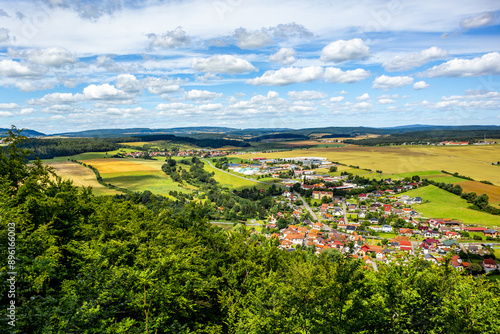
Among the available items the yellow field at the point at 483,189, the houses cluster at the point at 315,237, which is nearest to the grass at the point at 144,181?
the houses cluster at the point at 315,237

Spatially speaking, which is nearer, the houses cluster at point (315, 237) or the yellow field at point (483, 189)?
the houses cluster at point (315, 237)

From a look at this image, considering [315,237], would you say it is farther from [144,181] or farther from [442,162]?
[442,162]

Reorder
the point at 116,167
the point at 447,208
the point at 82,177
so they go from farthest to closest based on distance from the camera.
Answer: the point at 116,167
the point at 82,177
the point at 447,208

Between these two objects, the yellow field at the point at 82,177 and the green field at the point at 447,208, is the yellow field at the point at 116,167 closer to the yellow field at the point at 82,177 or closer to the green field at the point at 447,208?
the yellow field at the point at 82,177

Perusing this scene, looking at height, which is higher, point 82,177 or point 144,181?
point 82,177

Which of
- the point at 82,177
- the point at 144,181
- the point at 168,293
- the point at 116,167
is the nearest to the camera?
the point at 168,293

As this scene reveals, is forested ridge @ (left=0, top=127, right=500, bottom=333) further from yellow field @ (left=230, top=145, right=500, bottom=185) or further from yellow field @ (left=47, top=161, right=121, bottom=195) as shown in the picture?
yellow field @ (left=230, top=145, right=500, bottom=185)

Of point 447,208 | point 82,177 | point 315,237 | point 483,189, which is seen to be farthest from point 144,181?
point 483,189
